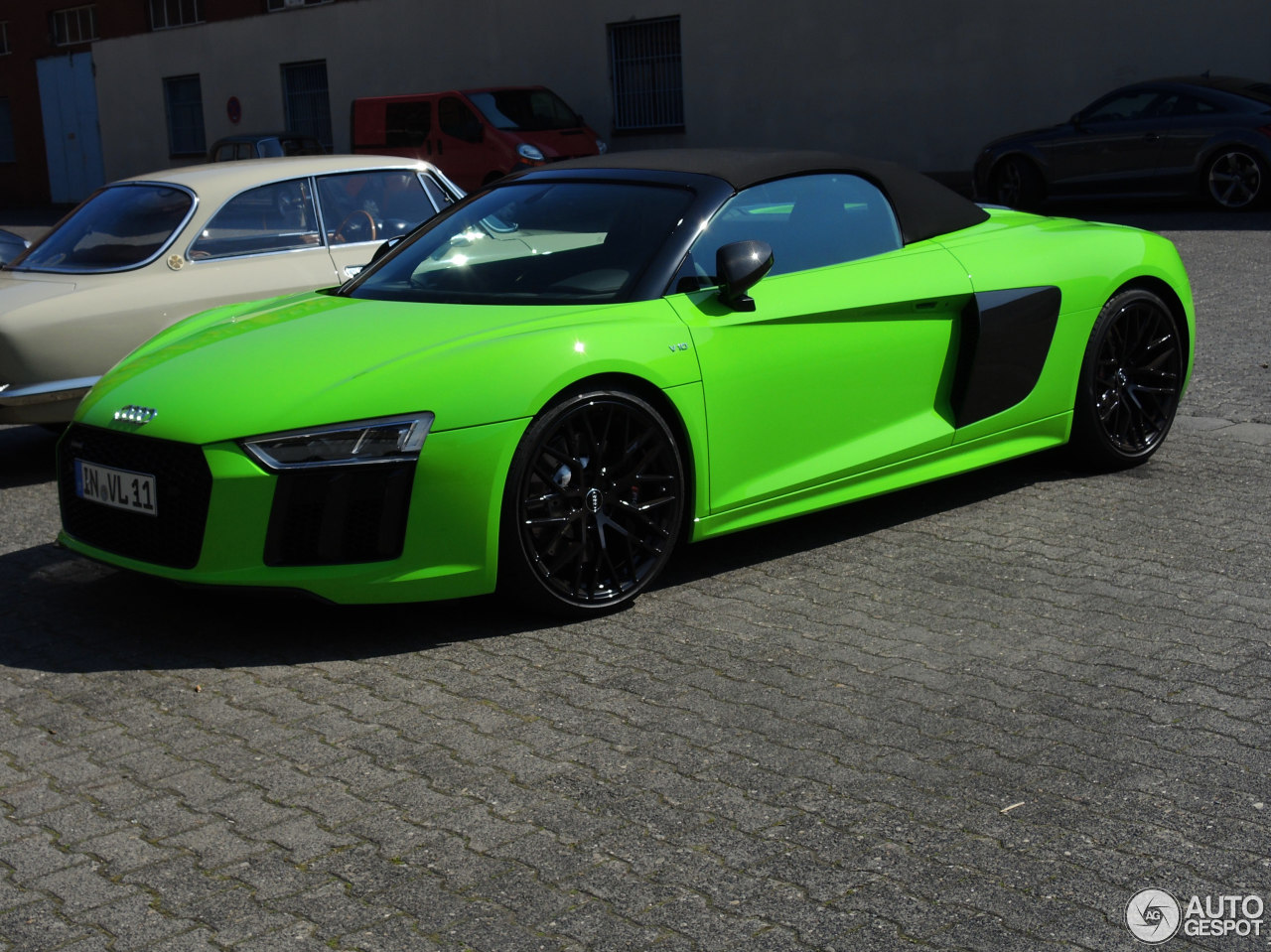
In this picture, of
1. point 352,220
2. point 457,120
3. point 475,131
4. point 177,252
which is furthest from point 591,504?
point 457,120

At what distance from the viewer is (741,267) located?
507 centimetres

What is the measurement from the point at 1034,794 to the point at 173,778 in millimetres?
2099

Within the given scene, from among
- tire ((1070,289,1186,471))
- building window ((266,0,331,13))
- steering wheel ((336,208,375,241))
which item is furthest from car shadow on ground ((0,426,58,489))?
building window ((266,0,331,13))

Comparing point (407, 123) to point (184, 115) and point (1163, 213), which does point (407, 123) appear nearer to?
point (1163, 213)

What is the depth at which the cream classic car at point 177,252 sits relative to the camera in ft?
23.1

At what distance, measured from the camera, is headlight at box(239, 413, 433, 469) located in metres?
4.45

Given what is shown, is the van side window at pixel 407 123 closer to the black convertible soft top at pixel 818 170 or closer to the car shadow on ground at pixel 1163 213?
the car shadow on ground at pixel 1163 213

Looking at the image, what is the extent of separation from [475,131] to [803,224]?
1758 centimetres

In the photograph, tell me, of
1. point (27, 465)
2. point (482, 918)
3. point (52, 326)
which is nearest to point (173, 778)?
point (482, 918)

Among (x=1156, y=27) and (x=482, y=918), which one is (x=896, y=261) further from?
(x=1156, y=27)

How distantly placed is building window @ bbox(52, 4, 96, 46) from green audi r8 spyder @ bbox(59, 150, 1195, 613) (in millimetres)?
34185

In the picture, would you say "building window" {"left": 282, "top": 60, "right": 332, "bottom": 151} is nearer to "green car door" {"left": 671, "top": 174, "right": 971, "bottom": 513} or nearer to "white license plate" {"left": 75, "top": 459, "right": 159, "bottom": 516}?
"green car door" {"left": 671, "top": 174, "right": 971, "bottom": 513}

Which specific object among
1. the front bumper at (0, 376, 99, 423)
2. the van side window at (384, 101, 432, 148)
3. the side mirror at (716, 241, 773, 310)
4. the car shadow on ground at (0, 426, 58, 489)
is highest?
the van side window at (384, 101, 432, 148)

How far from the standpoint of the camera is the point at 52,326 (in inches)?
277
